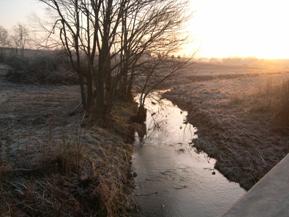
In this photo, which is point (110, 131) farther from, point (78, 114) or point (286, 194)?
point (286, 194)

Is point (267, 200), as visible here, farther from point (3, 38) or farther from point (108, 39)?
point (3, 38)

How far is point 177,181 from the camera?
10320mm

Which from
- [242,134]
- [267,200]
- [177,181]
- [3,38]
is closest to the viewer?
[267,200]

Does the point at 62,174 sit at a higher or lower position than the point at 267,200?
lower

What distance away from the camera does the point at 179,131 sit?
56.5ft

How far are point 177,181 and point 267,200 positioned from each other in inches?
269

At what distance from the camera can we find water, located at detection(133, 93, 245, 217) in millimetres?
8508

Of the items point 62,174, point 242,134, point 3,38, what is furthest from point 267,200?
point 3,38

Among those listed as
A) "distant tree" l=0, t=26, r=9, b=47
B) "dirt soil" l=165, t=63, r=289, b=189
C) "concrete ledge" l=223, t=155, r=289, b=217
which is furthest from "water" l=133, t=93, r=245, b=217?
"distant tree" l=0, t=26, r=9, b=47

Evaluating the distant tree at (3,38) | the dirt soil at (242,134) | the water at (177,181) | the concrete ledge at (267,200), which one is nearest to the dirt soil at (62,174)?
the water at (177,181)

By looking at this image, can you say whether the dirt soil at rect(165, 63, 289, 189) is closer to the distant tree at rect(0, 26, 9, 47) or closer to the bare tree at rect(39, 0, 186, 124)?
the bare tree at rect(39, 0, 186, 124)

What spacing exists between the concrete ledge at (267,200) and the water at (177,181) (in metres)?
4.50

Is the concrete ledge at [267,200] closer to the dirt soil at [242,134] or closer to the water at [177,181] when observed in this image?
the water at [177,181]

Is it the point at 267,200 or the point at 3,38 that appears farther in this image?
the point at 3,38
